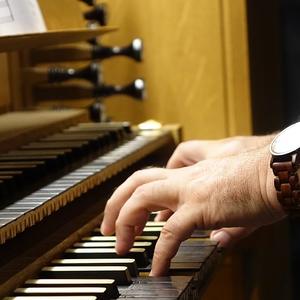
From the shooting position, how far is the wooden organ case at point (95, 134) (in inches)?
46.1

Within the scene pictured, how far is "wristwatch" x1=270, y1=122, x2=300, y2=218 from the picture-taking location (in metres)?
1.17

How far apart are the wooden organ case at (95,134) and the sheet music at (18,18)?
3 centimetres

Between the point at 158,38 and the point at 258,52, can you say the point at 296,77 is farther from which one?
the point at 158,38

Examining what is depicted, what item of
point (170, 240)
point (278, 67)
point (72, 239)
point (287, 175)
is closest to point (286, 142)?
point (287, 175)

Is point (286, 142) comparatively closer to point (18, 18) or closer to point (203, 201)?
point (203, 201)

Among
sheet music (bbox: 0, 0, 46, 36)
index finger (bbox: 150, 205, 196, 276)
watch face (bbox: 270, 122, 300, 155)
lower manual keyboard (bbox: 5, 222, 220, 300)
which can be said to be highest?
sheet music (bbox: 0, 0, 46, 36)

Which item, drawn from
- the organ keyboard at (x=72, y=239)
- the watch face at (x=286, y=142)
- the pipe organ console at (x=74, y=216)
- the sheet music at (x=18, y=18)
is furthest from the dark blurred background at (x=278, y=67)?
the watch face at (x=286, y=142)

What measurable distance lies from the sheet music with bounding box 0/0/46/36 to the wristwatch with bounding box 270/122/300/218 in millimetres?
587

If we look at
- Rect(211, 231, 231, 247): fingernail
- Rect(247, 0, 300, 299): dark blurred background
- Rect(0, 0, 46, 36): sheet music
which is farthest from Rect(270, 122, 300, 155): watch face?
Rect(247, 0, 300, 299): dark blurred background

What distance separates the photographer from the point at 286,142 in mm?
1226

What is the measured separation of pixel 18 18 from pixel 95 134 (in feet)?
1.34

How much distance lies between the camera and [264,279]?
100 inches

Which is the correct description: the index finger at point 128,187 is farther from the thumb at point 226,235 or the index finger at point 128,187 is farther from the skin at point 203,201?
the thumb at point 226,235

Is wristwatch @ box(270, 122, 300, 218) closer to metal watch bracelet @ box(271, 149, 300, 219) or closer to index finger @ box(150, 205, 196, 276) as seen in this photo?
metal watch bracelet @ box(271, 149, 300, 219)
